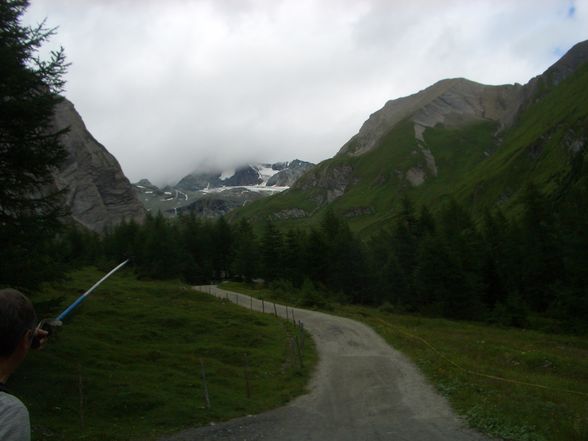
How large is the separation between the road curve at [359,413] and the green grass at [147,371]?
116 cm

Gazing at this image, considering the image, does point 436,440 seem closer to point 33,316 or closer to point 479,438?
point 479,438

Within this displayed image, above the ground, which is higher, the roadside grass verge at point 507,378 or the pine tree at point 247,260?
the pine tree at point 247,260

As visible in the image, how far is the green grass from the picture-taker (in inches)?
622

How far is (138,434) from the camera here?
47.7 ft

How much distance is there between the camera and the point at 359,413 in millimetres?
16703

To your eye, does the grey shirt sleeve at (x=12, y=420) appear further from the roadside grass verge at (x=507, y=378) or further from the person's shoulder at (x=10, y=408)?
the roadside grass verge at (x=507, y=378)

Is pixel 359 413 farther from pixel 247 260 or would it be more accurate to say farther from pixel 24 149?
pixel 247 260

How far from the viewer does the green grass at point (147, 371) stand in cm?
1580

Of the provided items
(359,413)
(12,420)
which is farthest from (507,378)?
(12,420)

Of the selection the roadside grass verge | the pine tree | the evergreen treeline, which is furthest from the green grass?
the pine tree

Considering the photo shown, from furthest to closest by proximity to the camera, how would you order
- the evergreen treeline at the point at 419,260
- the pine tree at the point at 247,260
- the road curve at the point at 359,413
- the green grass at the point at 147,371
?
1. the pine tree at the point at 247,260
2. the evergreen treeline at the point at 419,260
3. the green grass at the point at 147,371
4. the road curve at the point at 359,413

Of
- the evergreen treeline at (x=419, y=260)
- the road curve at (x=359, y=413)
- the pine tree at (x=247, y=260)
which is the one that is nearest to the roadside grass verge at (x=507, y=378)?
the road curve at (x=359, y=413)

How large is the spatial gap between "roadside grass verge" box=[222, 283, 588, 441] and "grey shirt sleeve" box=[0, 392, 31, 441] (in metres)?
13.2

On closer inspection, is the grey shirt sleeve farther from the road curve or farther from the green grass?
the green grass
